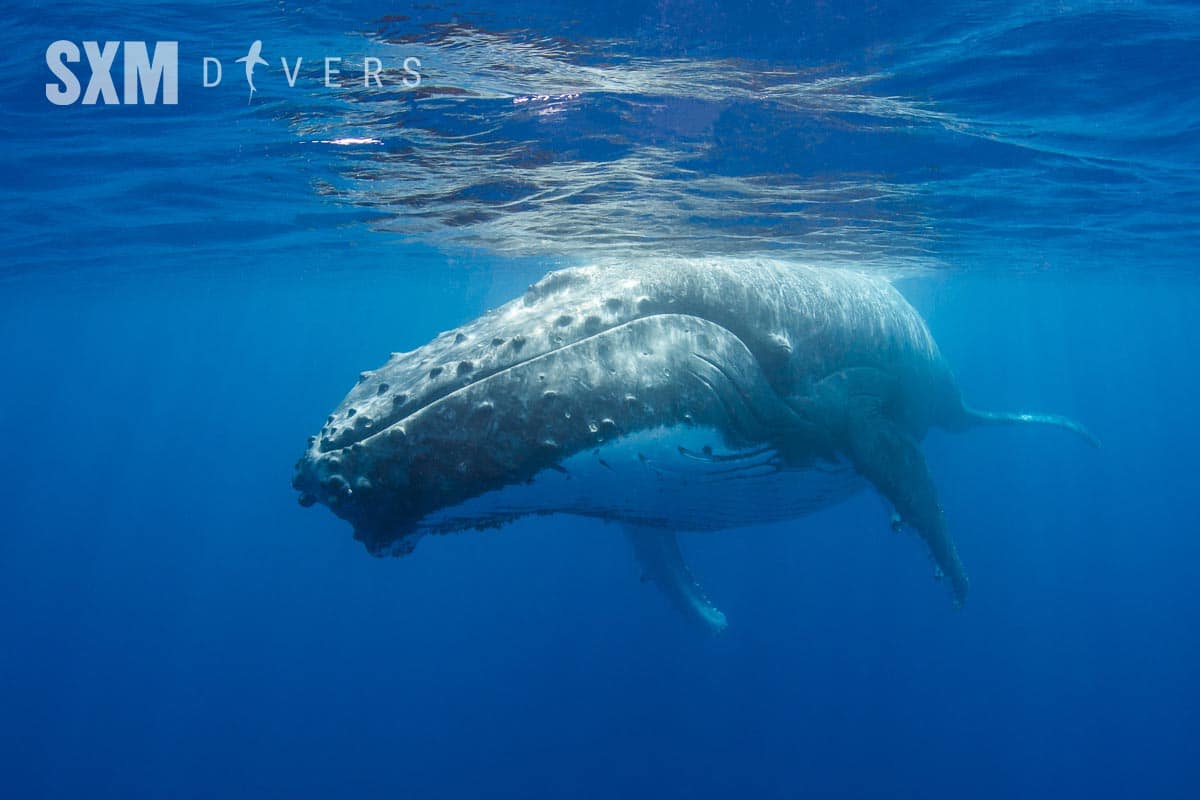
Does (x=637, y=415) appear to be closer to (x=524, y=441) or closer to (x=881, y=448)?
(x=524, y=441)

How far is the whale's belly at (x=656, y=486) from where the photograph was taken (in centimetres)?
367

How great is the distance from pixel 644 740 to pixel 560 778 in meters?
2.92

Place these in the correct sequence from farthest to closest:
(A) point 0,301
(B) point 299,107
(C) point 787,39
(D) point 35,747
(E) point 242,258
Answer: (A) point 0,301 → (D) point 35,747 → (E) point 242,258 → (B) point 299,107 → (C) point 787,39

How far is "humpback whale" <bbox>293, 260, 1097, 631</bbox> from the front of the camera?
11.5ft

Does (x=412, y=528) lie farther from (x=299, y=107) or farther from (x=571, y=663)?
(x=571, y=663)

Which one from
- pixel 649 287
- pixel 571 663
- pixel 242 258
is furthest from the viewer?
pixel 242 258

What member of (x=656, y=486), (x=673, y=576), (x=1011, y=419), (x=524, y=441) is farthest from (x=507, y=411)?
(x=1011, y=419)

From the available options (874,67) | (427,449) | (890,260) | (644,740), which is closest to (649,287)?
(427,449)

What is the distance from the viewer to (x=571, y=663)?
2700 centimetres

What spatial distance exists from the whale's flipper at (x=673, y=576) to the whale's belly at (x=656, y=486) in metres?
2.91

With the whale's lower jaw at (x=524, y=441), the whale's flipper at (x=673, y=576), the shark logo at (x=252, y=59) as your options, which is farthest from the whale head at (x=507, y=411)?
the shark logo at (x=252, y=59)

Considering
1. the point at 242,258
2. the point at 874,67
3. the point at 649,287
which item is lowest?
the point at 242,258

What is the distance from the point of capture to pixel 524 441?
352 centimetres

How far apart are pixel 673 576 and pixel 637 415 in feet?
17.3
